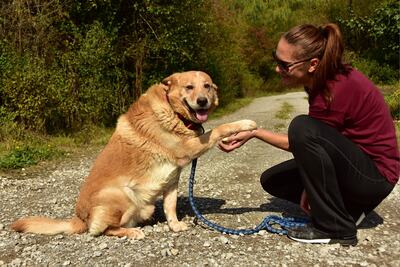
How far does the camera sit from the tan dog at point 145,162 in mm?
3832

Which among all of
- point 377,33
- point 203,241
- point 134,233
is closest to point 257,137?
point 203,241

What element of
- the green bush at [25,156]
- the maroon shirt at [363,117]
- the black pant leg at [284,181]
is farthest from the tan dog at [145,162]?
the green bush at [25,156]

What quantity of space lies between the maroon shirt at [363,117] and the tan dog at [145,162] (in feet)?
2.64

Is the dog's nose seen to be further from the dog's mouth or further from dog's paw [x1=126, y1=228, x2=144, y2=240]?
dog's paw [x1=126, y1=228, x2=144, y2=240]

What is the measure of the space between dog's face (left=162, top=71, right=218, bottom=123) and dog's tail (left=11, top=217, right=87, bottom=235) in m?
1.42

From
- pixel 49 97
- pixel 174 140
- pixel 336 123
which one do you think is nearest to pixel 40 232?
pixel 174 140

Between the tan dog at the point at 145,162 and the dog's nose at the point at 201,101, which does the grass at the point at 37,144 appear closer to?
the tan dog at the point at 145,162

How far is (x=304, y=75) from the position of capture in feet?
11.5

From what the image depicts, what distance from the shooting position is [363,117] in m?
3.35

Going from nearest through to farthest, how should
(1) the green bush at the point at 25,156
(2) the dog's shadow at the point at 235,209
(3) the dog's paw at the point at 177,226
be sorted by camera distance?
(3) the dog's paw at the point at 177,226 → (2) the dog's shadow at the point at 235,209 → (1) the green bush at the point at 25,156

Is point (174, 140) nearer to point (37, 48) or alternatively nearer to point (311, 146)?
point (311, 146)

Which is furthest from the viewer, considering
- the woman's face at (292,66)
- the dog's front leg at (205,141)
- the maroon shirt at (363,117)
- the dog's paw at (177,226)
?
the dog's paw at (177,226)

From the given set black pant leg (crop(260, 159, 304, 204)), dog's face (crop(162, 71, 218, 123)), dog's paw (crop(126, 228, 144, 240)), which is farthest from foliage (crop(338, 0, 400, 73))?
dog's paw (crop(126, 228, 144, 240))

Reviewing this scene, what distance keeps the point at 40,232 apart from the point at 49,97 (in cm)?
571
